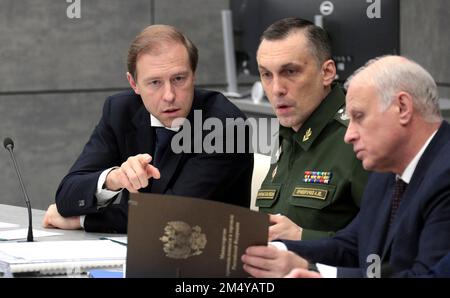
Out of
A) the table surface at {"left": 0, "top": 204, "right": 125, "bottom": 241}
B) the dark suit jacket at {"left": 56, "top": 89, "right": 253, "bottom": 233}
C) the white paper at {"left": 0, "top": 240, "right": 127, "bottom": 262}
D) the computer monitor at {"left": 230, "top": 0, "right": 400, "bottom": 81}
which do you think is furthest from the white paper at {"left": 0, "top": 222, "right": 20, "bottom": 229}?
the computer monitor at {"left": 230, "top": 0, "right": 400, "bottom": 81}

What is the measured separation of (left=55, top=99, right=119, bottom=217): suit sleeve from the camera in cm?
334

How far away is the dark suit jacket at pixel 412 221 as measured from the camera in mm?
2229

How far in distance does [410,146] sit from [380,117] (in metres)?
0.11

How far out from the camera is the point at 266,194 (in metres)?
3.30

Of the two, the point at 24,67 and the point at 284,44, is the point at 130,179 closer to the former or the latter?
the point at 284,44

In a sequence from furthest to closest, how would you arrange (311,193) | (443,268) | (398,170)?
1. (311,193)
2. (398,170)
3. (443,268)

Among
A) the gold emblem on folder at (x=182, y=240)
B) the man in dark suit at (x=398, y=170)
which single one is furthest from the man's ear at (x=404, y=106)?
the gold emblem on folder at (x=182, y=240)

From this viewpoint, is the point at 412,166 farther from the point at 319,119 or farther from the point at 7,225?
the point at 7,225

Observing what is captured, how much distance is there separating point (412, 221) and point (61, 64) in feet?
14.7

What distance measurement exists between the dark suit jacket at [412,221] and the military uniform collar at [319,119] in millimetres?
589

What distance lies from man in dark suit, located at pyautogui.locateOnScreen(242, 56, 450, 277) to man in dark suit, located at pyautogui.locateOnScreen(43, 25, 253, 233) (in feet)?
3.18

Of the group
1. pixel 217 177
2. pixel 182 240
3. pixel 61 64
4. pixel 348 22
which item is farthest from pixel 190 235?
pixel 61 64

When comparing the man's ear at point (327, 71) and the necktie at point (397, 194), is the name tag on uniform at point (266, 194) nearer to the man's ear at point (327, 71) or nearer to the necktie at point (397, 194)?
the man's ear at point (327, 71)
